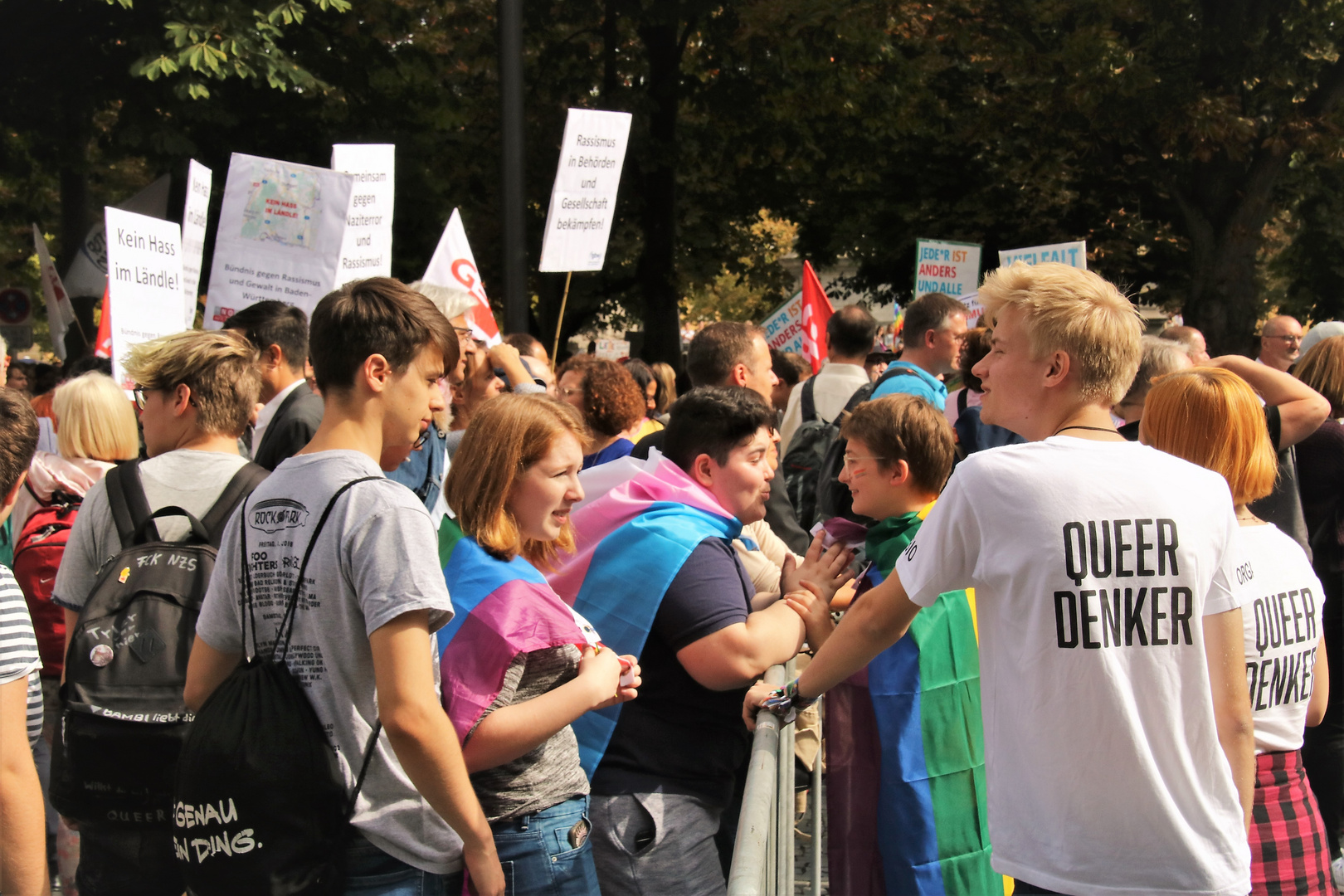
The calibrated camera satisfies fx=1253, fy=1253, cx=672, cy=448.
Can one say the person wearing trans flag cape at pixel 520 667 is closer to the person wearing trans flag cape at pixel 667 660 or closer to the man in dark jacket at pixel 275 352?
the person wearing trans flag cape at pixel 667 660

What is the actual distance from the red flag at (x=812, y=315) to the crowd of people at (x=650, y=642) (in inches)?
268

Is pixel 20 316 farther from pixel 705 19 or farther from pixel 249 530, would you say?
pixel 249 530

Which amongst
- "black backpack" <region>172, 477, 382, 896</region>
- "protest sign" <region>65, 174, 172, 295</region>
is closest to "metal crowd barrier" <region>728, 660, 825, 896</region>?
"black backpack" <region>172, 477, 382, 896</region>

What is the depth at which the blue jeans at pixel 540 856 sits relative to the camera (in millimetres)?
2393

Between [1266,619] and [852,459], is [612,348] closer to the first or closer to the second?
[852,459]

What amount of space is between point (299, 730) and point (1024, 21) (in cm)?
1802

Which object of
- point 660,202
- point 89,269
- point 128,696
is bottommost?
point 128,696

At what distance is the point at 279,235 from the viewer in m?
5.95

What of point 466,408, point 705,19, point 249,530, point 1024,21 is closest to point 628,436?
point 466,408

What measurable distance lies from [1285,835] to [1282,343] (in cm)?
570

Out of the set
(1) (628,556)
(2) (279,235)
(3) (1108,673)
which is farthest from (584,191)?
(3) (1108,673)

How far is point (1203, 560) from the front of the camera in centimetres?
219

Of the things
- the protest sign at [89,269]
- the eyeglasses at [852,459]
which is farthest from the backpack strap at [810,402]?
the protest sign at [89,269]

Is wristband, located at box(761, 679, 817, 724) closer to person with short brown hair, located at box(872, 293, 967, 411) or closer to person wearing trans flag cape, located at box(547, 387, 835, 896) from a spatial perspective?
person wearing trans flag cape, located at box(547, 387, 835, 896)
